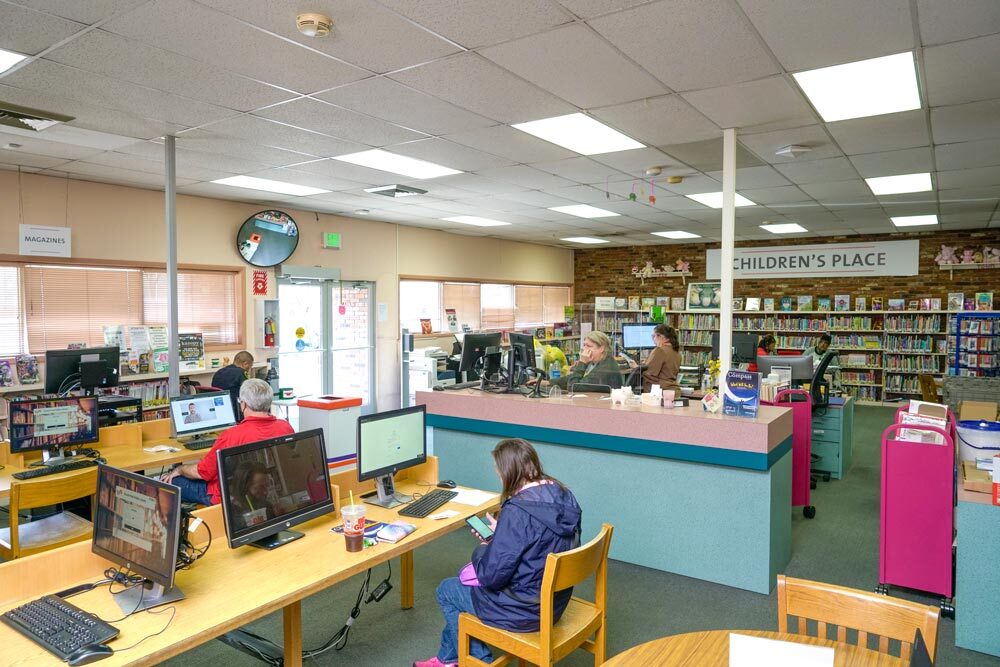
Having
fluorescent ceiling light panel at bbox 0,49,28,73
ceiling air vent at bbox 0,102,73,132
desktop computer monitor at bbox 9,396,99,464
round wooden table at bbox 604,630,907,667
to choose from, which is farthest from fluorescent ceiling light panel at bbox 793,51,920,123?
desktop computer monitor at bbox 9,396,99,464

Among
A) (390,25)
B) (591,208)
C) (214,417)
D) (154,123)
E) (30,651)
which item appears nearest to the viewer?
(30,651)

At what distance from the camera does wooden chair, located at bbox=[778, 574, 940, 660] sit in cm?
176

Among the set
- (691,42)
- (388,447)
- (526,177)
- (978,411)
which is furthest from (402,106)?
(978,411)

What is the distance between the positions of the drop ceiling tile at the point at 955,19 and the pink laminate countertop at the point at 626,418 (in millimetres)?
2105

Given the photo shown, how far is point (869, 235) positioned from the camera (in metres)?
10.9

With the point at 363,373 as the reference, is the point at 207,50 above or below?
above

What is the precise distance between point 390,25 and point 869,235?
34.9 feet

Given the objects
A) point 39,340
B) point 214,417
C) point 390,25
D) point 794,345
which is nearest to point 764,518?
point 390,25

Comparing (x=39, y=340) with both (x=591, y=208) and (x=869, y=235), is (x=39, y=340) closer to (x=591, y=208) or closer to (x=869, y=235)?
(x=591, y=208)

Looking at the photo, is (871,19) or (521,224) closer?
(871,19)

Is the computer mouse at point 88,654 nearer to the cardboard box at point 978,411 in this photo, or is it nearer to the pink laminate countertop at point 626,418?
the pink laminate countertop at point 626,418

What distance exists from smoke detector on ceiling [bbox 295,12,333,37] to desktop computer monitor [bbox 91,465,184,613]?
6.39ft

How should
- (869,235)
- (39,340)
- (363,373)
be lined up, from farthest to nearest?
(869,235) < (363,373) < (39,340)

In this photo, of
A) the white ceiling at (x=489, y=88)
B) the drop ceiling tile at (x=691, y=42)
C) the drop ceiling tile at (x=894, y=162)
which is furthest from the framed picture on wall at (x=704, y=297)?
the drop ceiling tile at (x=691, y=42)
